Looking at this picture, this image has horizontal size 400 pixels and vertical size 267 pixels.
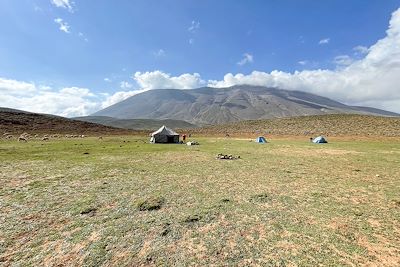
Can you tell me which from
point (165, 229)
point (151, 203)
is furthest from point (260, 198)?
point (165, 229)

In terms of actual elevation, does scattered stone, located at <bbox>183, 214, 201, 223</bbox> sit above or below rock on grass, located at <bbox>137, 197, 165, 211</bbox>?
below

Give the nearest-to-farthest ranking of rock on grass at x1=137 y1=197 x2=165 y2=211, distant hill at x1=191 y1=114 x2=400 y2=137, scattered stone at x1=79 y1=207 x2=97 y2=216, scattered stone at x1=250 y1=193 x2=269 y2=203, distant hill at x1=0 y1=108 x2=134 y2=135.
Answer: scattered stone at x1=79 y1=207 x2=97 y2=216 < rock on grass at x1=137 y1=197 x2=165 y2=211 < scattered stone at x1=250 y1=193 x2=269 y2=203 < distant hill at x1=191 y1=114 x2=400 y2=137 < distant hill at x1=0 y1=108 x2=134 y2=135

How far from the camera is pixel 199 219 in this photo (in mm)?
11562

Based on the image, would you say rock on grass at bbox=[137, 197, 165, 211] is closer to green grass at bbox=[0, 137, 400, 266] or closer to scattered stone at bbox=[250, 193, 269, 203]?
green grass at bbox=[0, 137, 400, 266]

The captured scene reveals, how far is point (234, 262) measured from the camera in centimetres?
817

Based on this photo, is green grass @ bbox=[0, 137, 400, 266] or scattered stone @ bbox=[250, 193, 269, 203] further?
scattered stone @ bbox=[250, 193, 269, 203]

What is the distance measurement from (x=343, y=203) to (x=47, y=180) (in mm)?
19943

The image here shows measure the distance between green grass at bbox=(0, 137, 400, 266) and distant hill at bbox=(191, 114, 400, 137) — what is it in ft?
238

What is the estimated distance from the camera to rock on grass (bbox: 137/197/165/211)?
12980 mm

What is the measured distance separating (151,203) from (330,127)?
102 meters

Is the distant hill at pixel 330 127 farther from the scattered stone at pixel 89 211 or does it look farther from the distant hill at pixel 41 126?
the scattered stone at pixel 89 211

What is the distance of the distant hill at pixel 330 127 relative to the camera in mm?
82500

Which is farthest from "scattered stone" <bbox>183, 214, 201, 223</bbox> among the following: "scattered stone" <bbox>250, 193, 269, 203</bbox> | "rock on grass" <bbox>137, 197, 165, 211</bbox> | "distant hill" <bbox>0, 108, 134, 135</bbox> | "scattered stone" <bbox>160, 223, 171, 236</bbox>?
"distant hill" <bbox>0, 108, 134, 135</bbox>

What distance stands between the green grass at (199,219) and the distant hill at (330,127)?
72.4 m
